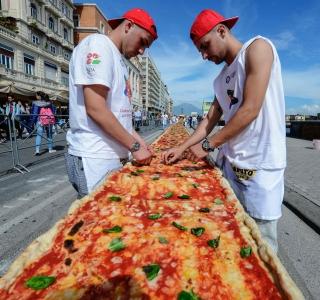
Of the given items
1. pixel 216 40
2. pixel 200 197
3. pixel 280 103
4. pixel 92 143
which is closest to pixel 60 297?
pixel 92 143

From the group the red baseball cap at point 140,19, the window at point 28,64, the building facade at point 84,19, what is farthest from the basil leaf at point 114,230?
the building facade at point 84,19

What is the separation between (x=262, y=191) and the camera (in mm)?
2756

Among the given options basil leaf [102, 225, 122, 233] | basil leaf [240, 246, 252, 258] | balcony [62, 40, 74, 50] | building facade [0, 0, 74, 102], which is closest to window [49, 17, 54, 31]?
building facade [0, 0, 74, 102]

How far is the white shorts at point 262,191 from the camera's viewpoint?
273 centimetres

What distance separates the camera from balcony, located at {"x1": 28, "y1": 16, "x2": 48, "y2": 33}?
4316 centimetres

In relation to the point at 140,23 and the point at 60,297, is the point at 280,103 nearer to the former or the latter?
the point at 140,23

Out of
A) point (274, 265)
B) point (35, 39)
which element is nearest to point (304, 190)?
point (274, 265)

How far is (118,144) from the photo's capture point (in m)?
3.02

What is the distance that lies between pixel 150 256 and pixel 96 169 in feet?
3.87

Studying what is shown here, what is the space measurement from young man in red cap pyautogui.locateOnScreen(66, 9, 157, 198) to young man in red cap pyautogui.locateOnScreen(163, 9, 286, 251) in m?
0.62

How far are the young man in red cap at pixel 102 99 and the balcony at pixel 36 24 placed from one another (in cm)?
4640

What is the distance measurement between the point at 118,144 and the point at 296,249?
3176mm

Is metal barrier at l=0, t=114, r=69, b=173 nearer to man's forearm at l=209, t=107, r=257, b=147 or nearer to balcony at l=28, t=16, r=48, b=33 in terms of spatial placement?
man's forearm at l=209, t=107, r=257, b=147

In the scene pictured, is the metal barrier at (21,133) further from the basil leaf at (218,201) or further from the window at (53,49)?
the window at (53,49)
